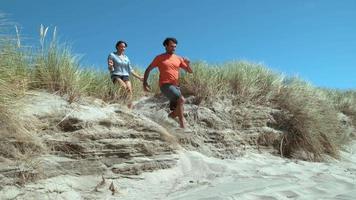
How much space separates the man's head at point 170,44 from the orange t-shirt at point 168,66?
0.09m

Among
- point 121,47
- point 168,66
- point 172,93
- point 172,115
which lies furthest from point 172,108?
point 121,47

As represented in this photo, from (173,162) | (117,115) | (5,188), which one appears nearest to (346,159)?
(173,162)

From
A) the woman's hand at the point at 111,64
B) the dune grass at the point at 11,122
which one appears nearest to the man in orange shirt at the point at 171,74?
the woman's hand at the point at 111,64

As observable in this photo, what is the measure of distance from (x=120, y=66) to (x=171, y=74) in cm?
134

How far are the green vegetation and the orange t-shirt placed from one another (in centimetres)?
79

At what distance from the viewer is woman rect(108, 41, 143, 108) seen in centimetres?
852

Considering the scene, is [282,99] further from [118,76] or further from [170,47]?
[118,76]

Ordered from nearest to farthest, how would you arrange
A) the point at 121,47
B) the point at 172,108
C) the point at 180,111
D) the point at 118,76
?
the point at 180,111 < the point at 172,108 < the point at 118,76 < the point at 121,47

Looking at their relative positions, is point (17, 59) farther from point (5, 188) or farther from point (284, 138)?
point (284, 138)

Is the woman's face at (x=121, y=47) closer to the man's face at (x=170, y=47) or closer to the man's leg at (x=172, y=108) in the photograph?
the man's face at (x=170, y=47)

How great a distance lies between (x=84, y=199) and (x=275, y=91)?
5754 millimetres

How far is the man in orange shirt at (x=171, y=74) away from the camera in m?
7.76

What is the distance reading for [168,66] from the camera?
795 cm

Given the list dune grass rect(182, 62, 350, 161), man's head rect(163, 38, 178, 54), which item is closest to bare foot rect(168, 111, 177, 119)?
dune grass rect(182, 62, 350, 161)
